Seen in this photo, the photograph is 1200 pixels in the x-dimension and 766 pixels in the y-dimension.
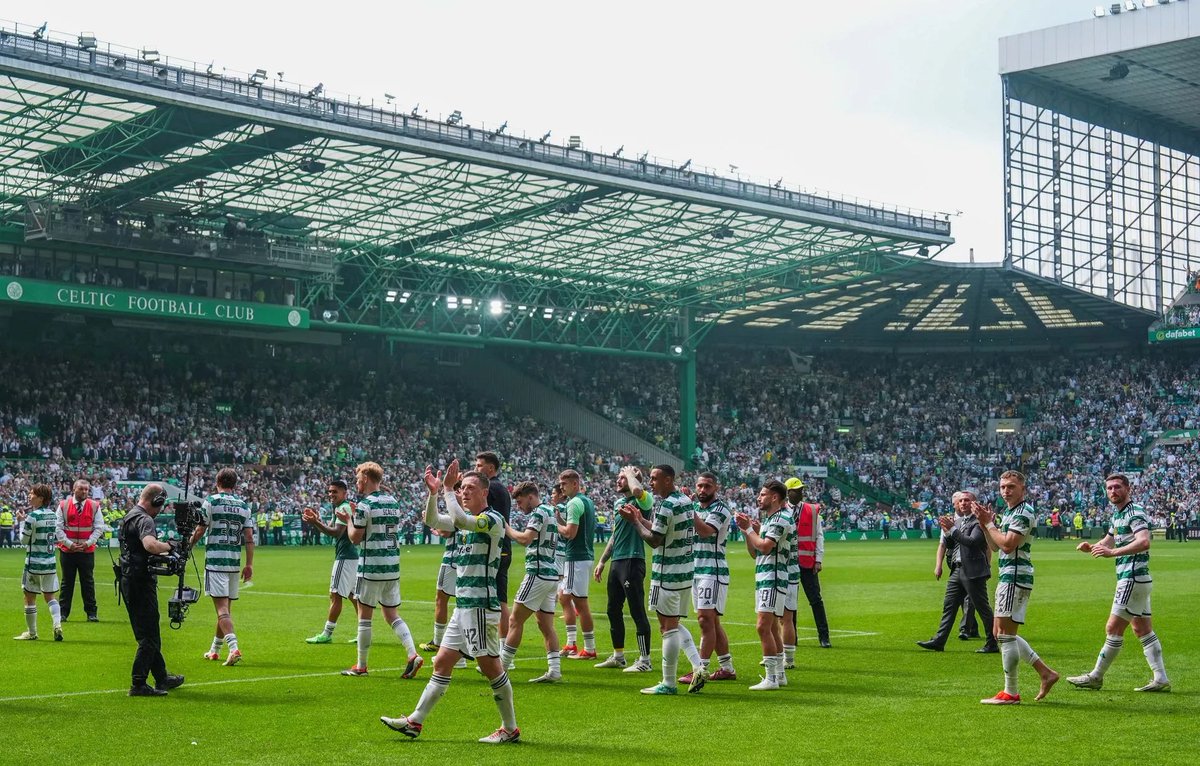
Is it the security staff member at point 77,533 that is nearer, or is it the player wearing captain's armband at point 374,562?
the player wearing captain's armband at point 374,562

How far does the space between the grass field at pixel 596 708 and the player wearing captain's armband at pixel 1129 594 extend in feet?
1.01

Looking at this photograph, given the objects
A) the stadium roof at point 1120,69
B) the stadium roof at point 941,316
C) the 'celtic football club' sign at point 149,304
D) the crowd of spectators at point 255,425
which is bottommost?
the crowd of spectators at point 255,425

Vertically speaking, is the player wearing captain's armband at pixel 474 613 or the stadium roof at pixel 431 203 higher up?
the stadium roof at pixel 431 203

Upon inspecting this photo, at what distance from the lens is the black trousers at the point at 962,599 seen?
16859 millimetres

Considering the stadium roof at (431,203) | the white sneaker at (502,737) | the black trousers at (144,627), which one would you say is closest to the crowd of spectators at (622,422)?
the stadium roof at (431,203)

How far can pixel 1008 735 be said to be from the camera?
10.4 metres

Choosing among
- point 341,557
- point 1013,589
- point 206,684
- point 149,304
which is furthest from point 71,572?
point 149,304

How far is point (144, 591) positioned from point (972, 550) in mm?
10064

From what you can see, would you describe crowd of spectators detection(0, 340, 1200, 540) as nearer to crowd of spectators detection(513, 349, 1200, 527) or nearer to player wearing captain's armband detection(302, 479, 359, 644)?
→ crowd of spectators detection(513, 349, 1200, 527)

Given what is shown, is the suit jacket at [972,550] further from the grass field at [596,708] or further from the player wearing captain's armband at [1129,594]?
the player wearing captain's armband at [1129,594]

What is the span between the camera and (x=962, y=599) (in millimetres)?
17250

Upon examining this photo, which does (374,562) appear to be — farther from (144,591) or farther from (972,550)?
(972,550)

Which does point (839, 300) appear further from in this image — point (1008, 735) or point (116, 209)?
point (1008, 735)

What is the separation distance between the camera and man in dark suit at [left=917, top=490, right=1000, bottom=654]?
55.5 feet
